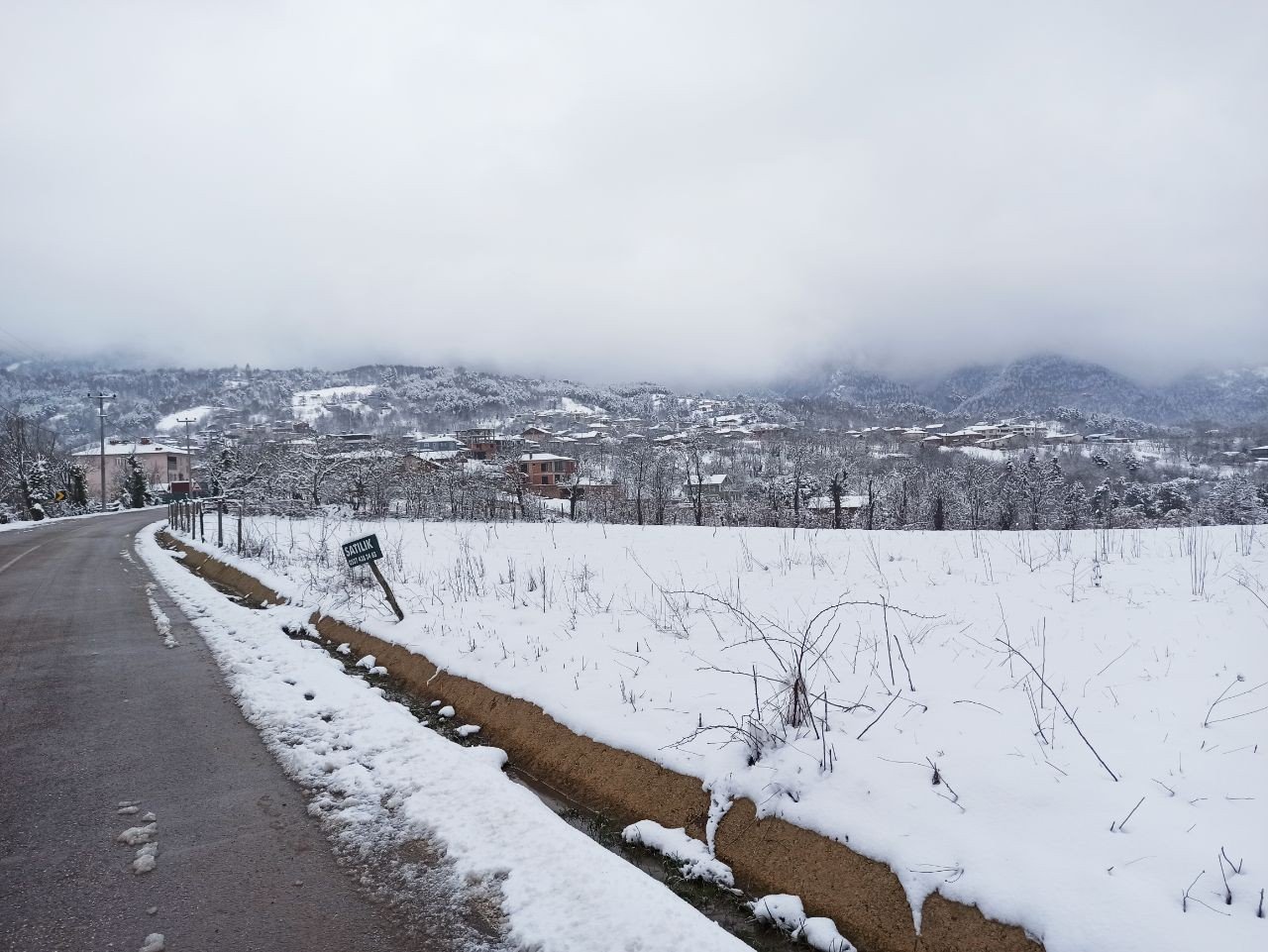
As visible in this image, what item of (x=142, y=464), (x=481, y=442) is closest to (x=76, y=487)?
(x=142, y=464)

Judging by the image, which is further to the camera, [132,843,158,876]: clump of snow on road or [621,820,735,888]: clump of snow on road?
[621,820,735,888]: clump of snow on road

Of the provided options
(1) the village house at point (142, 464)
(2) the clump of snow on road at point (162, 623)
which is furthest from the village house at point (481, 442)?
(2) the clump of snow on road at point (162, 623)

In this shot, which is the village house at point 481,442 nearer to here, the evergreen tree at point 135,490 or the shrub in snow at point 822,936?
the evergreen tree at point 135,490

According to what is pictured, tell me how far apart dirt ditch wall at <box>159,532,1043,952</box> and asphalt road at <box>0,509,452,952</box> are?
1631mm

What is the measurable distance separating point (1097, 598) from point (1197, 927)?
4.14 metres

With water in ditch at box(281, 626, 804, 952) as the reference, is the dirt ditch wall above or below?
above

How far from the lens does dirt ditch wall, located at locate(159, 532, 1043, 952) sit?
2906 mm

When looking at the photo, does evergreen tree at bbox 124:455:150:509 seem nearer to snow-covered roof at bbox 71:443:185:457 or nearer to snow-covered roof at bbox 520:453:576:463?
snow-covered roof at bbox 71:443:185:457

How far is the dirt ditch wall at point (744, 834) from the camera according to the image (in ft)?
9.53

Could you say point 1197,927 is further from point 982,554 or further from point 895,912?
point 982,554

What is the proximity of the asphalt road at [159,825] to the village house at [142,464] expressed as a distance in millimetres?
112822

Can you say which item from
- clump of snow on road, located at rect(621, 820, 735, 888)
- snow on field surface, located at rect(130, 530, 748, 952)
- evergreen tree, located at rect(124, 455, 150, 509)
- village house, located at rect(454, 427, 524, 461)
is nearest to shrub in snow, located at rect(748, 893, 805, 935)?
clump of snow on road, located at rect(621, 820, 735, 888)

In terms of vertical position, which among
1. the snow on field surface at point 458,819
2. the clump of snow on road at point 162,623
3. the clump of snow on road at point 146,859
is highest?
the clump of snow on road at point 146,859

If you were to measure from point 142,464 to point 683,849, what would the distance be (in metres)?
136
